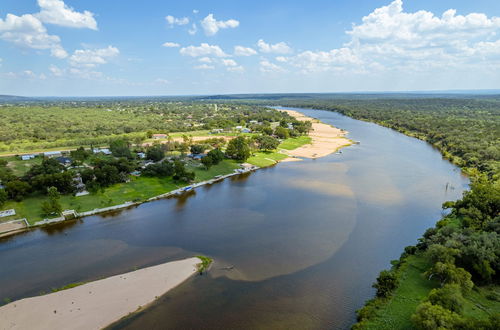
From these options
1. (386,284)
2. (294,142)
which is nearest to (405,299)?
(386,284)

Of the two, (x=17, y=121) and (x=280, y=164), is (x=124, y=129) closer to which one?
(x=17, y=121)

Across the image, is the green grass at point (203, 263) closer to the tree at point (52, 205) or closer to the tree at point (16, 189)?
the tree at point (52, 205)

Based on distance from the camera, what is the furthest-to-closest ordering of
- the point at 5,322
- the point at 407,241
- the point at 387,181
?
the point at 387,181 < the point at 407,241 < the point at 5,322

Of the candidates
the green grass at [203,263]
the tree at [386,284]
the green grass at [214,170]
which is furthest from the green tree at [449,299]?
the green grass at [214,170]

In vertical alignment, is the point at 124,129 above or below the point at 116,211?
above

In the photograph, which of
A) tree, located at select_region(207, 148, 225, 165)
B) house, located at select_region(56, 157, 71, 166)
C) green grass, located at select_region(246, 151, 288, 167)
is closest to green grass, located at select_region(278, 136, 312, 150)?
green grass, located at select_region(246, 151, 288, 167)

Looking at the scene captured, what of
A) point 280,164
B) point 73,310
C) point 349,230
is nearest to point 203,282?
point 73,310
